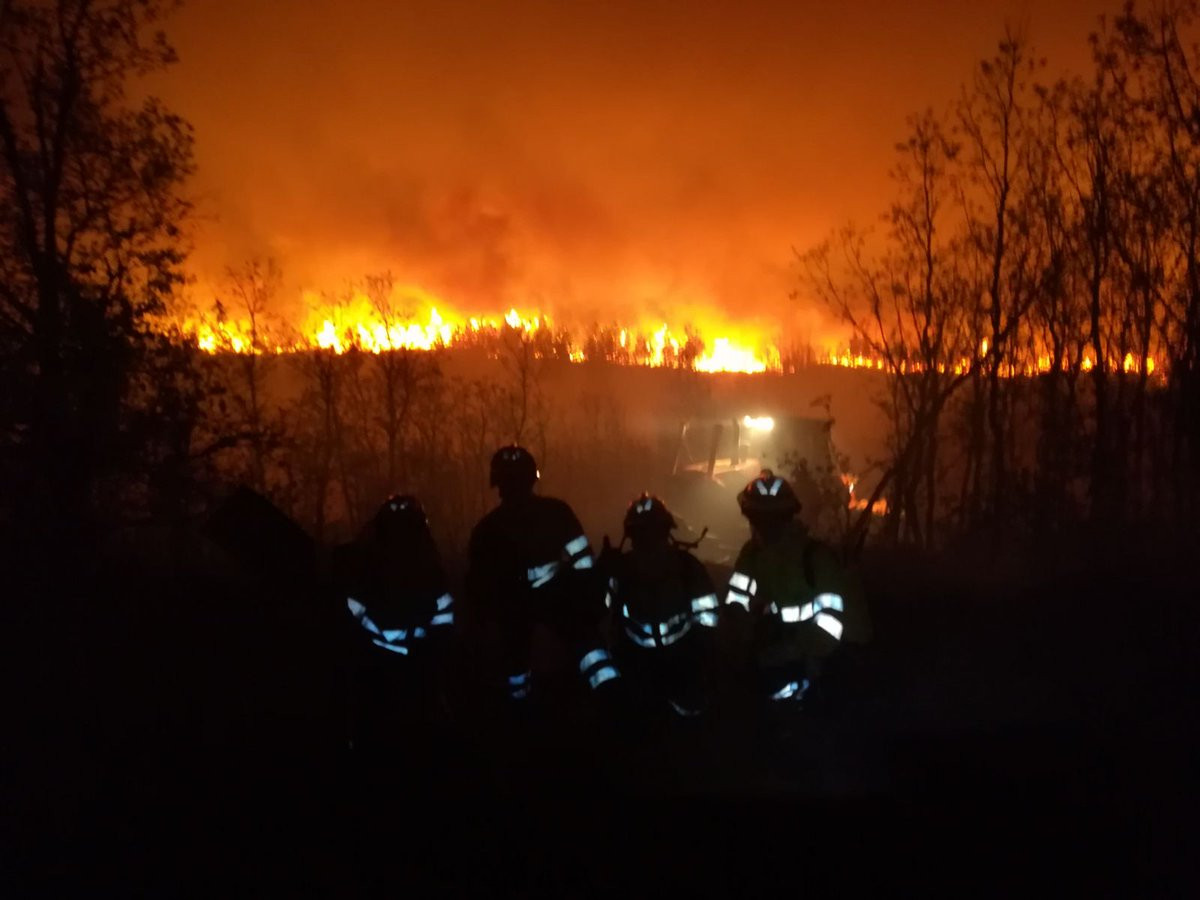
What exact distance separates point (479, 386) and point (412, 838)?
1438 inches

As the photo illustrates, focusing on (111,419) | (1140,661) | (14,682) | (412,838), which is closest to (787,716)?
(412,838)

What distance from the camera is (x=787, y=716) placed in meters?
5.04

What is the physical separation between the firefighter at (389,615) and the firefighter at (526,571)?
1.27 feet

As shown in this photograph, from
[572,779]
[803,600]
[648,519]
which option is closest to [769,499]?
[803,600]

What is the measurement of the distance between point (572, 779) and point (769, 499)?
73.8 inches

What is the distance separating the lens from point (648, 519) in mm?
5262

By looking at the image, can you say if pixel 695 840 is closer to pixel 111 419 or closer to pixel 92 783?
pixel 92 783

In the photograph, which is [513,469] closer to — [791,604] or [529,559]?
[529,559]

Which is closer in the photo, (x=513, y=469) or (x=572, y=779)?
(x=572, y=779)

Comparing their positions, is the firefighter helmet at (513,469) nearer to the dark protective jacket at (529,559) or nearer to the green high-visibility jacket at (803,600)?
the dark protective jacket at (529,559)

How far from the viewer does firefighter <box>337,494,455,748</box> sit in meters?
5.24

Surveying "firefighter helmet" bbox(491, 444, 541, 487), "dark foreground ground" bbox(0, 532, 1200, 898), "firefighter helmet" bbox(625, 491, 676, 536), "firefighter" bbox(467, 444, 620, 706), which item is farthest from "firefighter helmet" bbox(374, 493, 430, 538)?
"firefighter helmet" bbox(625, 491, 676, 536)

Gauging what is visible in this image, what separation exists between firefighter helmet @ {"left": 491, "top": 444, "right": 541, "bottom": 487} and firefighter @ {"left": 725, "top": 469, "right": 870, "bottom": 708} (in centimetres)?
138

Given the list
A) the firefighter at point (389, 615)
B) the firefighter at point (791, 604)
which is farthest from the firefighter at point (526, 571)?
the firefighter at point (791, 604)
